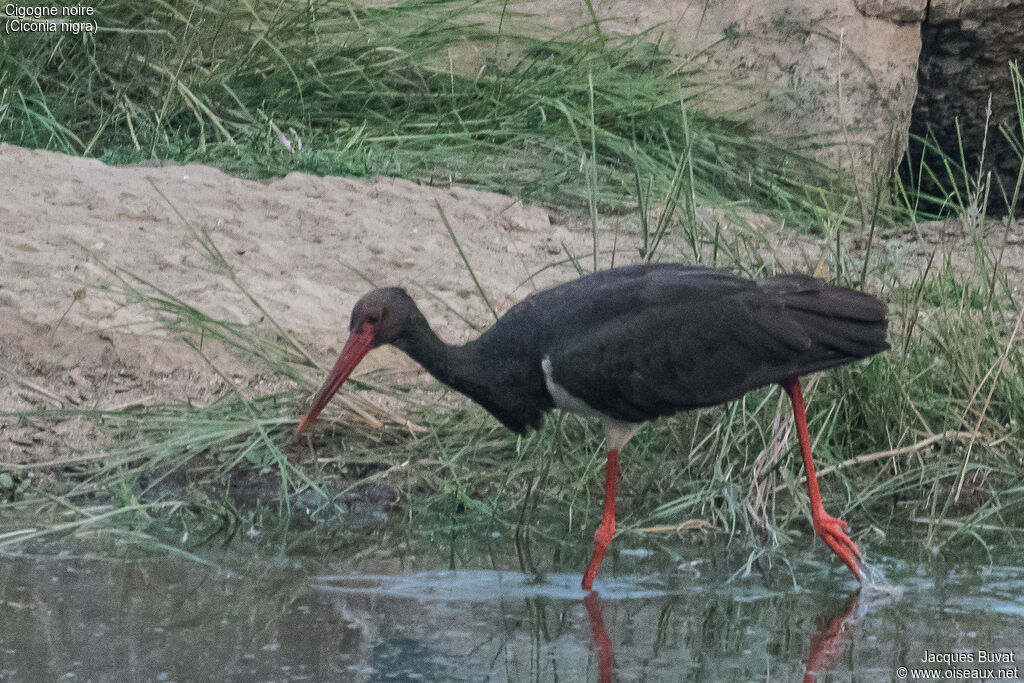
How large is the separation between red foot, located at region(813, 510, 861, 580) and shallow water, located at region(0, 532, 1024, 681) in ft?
0.20

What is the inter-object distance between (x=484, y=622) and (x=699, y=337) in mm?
997

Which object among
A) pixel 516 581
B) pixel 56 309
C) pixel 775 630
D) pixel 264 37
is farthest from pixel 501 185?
pixel 775 630

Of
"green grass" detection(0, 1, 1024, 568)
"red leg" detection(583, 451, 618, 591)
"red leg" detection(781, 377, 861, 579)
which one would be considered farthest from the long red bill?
"red leg" detection(781, 377, 861, 579)

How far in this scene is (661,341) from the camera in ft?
12.5

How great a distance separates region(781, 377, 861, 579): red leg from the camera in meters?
3.73

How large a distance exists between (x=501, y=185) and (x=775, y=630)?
11.9 ft

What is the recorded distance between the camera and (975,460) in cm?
448

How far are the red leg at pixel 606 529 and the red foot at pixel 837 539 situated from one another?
1.80 ft

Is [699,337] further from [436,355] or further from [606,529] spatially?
[436,355]

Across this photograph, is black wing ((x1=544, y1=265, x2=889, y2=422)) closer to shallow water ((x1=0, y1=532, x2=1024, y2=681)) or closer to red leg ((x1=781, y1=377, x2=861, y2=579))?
A: red leg ((x1=781, y1=377, x2=861, y2=579))

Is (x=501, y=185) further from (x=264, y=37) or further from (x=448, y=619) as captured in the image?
(x=448, y=619)

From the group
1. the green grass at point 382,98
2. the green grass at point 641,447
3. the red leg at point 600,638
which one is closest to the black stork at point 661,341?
the red leg at point 600,638

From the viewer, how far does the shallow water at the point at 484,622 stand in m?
3.00

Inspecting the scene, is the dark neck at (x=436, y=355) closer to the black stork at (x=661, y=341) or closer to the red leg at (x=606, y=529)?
the black stork at (x=661, y=341)
